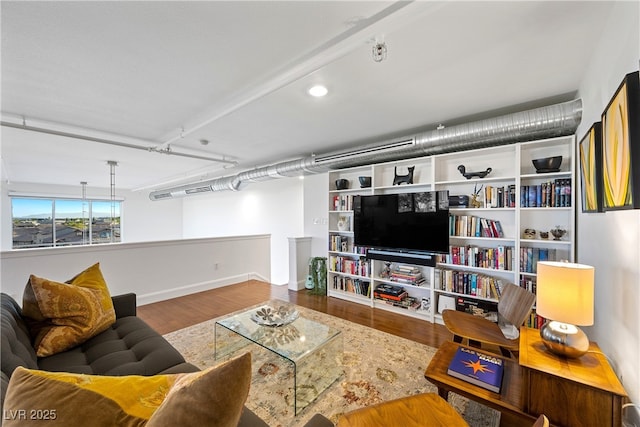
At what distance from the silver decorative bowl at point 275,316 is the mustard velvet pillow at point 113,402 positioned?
5.26ft

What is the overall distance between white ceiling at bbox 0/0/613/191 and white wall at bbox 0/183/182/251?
16.0 feet

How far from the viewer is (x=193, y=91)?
7.39ft

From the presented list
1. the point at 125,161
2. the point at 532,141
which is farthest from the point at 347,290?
the point at 125,161

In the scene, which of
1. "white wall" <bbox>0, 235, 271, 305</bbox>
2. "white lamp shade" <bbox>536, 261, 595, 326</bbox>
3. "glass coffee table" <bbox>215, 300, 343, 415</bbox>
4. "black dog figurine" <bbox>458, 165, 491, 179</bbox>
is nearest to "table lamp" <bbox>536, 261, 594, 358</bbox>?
"white lamp shade" <bbox>536, 261, 595, 326</bbox>

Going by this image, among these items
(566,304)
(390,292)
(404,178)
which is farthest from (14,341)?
(404,178)

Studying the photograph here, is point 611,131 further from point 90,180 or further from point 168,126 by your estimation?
point 90,180

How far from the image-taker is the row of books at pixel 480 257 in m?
2.81

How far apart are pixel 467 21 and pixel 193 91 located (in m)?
2.10

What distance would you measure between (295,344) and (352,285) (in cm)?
219

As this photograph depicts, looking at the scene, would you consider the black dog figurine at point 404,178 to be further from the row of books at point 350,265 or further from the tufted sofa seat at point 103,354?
the tufted sofa seat at point 103,354

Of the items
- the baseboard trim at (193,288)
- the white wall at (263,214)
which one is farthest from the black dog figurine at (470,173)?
the baseboard trim at (193,288)

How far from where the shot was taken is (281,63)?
6.10 ft

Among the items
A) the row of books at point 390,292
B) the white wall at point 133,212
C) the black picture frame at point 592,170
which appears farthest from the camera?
the white wall at point 133,212

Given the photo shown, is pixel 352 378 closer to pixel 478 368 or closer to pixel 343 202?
pixel 478 368
